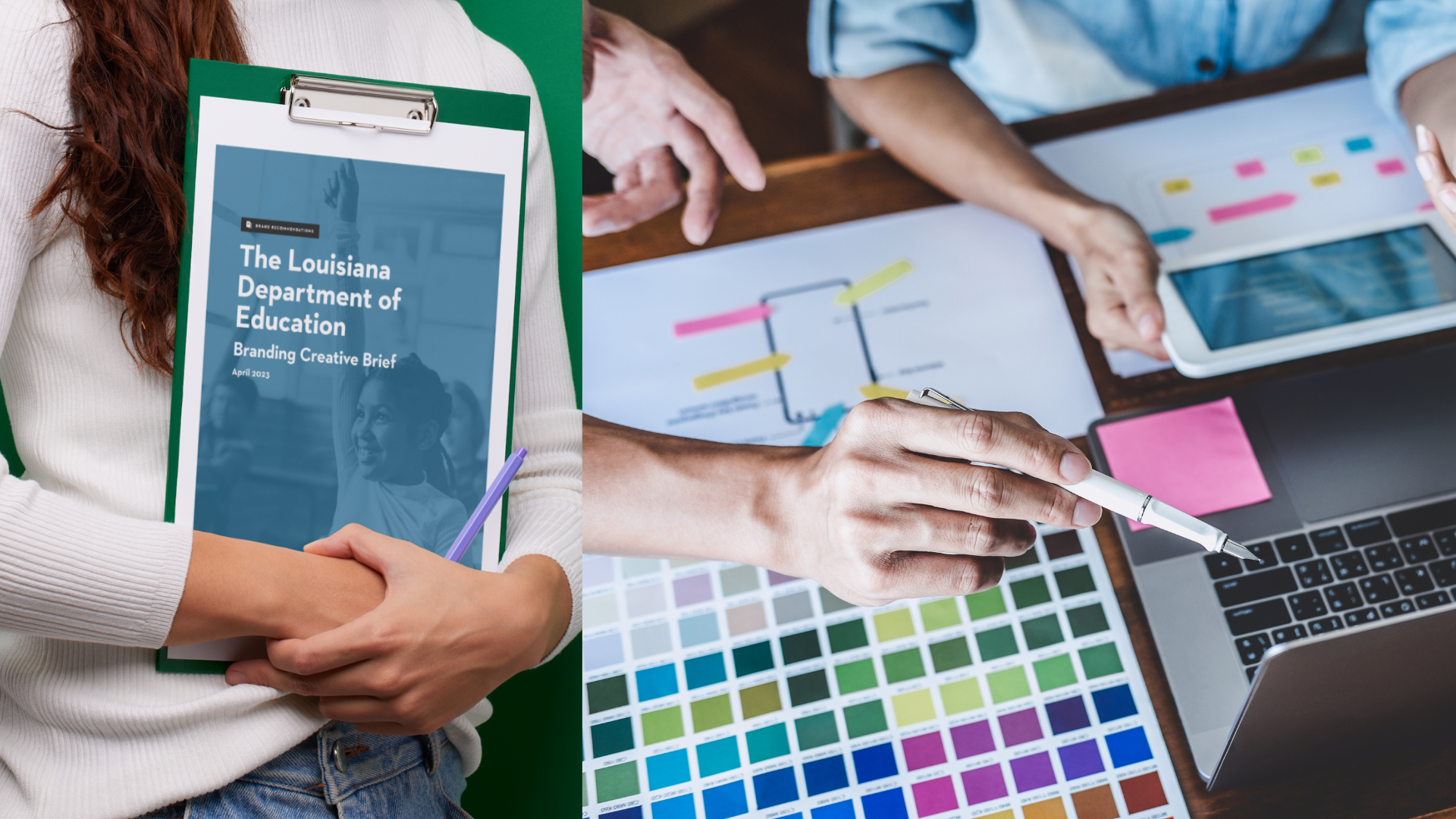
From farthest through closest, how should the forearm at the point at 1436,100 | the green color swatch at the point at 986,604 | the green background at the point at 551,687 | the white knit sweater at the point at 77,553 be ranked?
the green background at the point at 551,687 < the forearm at the point at 1436,100 < the green color swatch at the point at 986,604 < the white knit sweater at the point at 77,553

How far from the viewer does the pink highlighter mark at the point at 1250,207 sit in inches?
24.4

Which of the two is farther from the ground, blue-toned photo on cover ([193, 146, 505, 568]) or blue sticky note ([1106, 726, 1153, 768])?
blue-toned photo on cover ([193, 146, 505, 568])

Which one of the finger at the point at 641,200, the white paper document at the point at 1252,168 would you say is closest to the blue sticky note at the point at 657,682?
the finger at the point at 641,200

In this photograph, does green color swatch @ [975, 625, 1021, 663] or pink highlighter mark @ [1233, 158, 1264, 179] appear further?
pink highlighter mark @ [1233, 158, 1264, 179]

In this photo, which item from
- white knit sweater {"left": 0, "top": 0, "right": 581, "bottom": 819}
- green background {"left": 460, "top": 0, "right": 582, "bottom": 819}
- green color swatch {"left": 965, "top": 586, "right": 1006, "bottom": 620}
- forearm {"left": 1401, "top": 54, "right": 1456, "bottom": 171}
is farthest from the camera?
green background {"left": 460, "top": 0, "right": 582, "bottom": 819}

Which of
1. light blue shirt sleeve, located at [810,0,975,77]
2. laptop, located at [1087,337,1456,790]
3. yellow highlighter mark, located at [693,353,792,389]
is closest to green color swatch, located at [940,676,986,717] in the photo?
laptop, located at [1087,337,1456,790]

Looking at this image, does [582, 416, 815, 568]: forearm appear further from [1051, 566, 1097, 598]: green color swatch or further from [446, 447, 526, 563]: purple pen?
[1051, 566, 1097, 598]: green color swatch

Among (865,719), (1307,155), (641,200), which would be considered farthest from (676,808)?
(1307,155)

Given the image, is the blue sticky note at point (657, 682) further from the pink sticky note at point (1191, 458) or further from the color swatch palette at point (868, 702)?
the pink sticky note at point (1191, 458)

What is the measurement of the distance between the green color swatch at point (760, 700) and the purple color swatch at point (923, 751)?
8cm

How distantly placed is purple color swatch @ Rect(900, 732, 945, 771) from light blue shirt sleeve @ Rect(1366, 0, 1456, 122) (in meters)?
0.60

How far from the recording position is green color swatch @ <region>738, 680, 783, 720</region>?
0.51 meters

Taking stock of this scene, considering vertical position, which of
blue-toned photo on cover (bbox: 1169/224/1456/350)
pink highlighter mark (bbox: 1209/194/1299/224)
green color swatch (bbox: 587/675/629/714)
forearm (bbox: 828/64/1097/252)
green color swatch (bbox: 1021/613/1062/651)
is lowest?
green color swatch (bbox: 1021/613/1062/651)

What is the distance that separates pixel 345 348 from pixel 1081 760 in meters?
0.51
